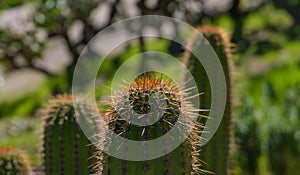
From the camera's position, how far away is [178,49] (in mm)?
9391

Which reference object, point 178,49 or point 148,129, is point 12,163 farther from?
point 178,49

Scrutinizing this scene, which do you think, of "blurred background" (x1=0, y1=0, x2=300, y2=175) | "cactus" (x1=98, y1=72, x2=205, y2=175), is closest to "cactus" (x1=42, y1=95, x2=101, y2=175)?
"cactus" (x1=98, y1=72, x2=205, y2=175)

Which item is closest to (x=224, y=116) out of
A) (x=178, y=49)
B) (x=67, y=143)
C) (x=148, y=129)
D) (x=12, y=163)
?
(x=67, y=143)

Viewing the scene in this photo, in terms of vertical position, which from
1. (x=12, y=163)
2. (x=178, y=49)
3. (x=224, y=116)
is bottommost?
(x=12, y=163)

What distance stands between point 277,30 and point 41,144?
7.61 metres

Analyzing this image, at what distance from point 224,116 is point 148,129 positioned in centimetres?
133

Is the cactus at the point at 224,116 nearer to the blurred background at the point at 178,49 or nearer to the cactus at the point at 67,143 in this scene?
the blurred background at the point at 178,49

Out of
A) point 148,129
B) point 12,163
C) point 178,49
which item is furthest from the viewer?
point 178,49

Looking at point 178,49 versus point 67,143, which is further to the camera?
point 178,49

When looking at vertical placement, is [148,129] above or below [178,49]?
below

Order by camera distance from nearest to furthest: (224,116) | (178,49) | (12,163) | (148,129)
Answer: (148,129) < (12,163) < (224,116) < (178,49)

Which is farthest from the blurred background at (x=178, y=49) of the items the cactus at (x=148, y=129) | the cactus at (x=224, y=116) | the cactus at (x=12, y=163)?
the cactus at (x=148, y=129)

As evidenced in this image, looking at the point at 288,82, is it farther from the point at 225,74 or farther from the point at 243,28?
the point at 225,74

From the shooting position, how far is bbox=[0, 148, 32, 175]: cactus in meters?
3.50
